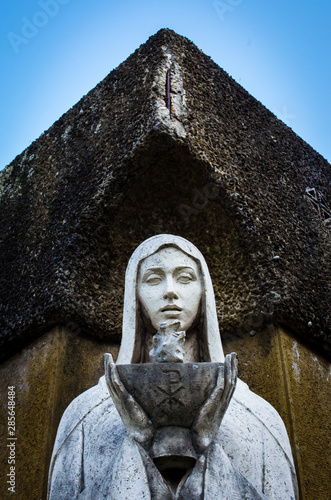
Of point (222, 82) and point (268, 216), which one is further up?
point (222, 82)

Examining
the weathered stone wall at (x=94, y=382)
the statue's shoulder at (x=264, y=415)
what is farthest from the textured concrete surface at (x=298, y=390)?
the statue's shoulder at (x=264, y=415)

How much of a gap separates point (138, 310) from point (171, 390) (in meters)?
1.03

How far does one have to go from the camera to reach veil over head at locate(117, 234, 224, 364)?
156 inches

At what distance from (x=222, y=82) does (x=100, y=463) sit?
421 centimetres

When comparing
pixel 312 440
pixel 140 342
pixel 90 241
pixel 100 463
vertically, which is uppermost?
pixel 90 241

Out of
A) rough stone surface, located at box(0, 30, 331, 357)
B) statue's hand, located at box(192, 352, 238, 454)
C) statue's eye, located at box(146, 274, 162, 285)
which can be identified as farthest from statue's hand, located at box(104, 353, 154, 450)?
rough stone surface, located at box(0, 30, 331, 357)

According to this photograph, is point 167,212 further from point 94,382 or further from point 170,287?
point 170,287

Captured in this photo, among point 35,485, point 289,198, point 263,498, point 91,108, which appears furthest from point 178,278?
point 91,108

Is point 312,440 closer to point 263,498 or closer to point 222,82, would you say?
point 263,498

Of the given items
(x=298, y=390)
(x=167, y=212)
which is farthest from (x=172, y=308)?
(x=167, y=212)

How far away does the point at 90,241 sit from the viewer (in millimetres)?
5523

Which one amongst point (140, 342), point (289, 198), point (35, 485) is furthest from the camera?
point (289, 198)

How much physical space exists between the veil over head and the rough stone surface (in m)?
1.16

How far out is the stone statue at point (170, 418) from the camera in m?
2.99
